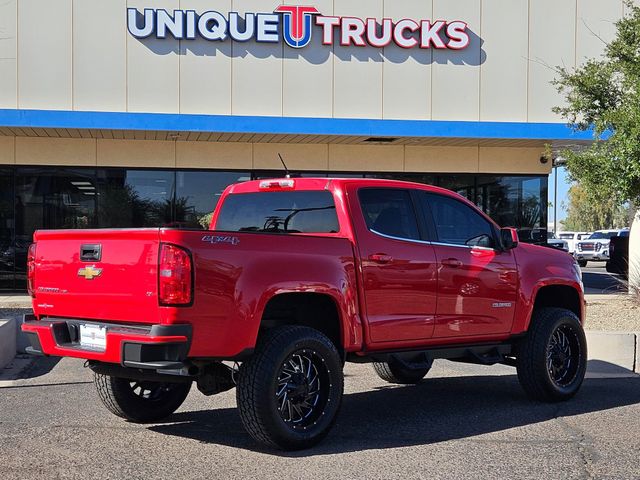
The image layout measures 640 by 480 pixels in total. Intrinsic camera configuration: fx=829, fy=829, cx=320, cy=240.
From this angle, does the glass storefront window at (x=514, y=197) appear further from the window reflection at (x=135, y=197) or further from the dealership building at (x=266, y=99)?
the window reflection at (x=135, y=197)

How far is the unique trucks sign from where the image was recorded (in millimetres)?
16984

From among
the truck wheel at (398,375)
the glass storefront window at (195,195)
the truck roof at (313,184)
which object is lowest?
the truck wheel at (398,375)

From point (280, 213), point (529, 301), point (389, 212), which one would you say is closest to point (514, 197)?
point (529, 301)

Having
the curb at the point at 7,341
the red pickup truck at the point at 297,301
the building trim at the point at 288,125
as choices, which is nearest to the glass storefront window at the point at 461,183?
the building trim at the point at 288,125

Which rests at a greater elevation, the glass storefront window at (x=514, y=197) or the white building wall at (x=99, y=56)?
the white building wall at (x=99, y=56)

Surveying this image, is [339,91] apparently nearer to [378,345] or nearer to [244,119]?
[244,119]

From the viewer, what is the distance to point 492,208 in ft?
62.2

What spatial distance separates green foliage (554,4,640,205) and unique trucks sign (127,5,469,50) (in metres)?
3.90

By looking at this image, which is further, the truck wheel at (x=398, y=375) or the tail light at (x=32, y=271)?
the truck wheel at (x=398, y=375)

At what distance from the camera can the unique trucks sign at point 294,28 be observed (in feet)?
55.7

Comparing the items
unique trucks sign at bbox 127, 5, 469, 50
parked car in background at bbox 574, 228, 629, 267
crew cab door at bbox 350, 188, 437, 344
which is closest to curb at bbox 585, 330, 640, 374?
crew cab door at bbox 350, 188, 437, 344

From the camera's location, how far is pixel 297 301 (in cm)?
638

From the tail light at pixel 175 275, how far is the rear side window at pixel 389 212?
6.17ft

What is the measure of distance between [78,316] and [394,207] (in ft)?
9.08
